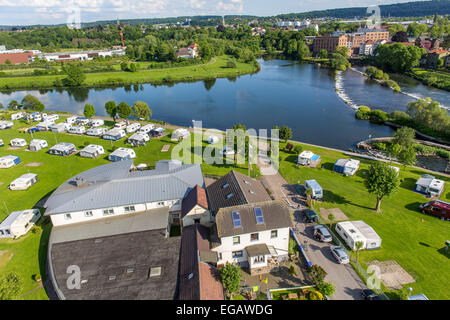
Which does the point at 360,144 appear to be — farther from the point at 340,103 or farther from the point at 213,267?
the point at 213,267

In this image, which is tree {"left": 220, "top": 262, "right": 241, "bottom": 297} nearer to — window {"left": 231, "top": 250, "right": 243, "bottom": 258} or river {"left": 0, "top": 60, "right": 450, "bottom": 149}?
window {"left": 231, "top": 250, "right": 243, "bottom": 258}

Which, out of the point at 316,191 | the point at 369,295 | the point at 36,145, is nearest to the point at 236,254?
the point at 369,295

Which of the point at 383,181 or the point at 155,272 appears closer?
the point at 155,272

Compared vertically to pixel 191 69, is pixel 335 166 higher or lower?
lower

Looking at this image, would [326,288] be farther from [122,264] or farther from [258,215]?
[122,264]

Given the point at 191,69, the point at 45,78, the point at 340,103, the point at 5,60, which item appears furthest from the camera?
the point at 5,60

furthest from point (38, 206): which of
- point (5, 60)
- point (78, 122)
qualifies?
point (5, 60)

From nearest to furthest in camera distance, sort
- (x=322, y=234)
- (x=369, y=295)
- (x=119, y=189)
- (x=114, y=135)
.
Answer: (x=369, y=295)
(x=322, y=234)
(x=119, y=189)
(x=114, y=135)

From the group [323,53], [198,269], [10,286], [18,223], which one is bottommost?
[18,223]
